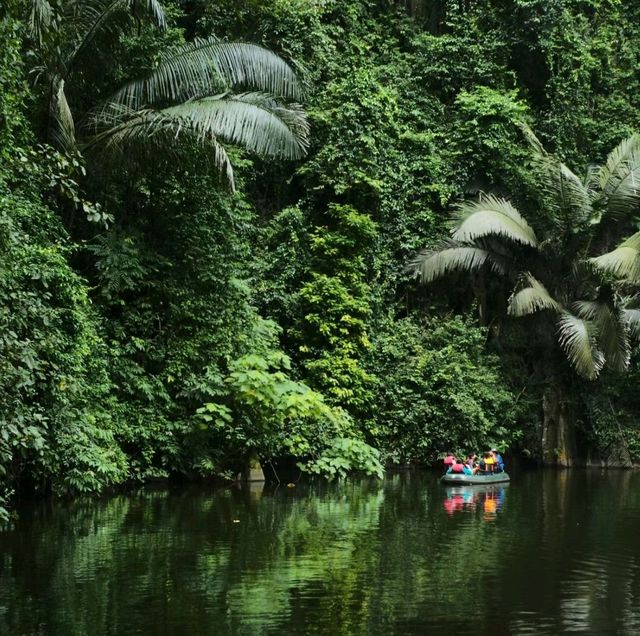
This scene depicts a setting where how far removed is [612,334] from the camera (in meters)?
19.9

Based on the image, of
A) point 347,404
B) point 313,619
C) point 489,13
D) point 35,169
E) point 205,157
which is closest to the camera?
point 313,619

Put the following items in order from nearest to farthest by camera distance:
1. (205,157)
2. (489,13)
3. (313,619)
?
(313,619), (205,157), (489,13)

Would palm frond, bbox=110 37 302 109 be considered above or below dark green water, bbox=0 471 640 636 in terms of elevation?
above

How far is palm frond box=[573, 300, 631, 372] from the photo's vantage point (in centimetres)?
1991

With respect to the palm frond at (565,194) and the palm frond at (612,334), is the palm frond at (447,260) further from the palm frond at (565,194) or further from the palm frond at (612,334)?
the palm frond at (612,334)

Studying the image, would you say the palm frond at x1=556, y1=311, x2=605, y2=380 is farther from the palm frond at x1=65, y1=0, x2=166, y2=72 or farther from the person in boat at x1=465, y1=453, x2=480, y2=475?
the palm frond at x1=65, y1=0, x2=166, y2=72

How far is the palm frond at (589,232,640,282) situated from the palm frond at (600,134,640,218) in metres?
1.35

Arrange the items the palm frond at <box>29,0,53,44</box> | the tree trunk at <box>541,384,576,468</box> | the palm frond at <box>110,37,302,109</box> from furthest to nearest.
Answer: the tree trunk at <box>541,384,576,468</box> → the palm frond at <box>110,37,302,109</box> → the palm frond at <box>29,0,53,44</box>

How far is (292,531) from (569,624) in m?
4.69

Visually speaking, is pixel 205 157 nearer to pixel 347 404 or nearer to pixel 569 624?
pixel 347 404

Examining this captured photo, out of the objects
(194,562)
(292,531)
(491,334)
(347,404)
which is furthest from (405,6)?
(194,562)

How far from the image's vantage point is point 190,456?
1555 centimetres

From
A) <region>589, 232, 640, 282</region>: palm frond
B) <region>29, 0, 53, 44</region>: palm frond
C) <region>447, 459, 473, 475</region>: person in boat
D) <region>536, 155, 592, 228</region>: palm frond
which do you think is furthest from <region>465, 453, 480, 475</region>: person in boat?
<region>29, 0, 53, 44</region>: palm frond

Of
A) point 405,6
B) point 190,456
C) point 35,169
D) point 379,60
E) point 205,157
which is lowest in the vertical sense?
point 190,456
